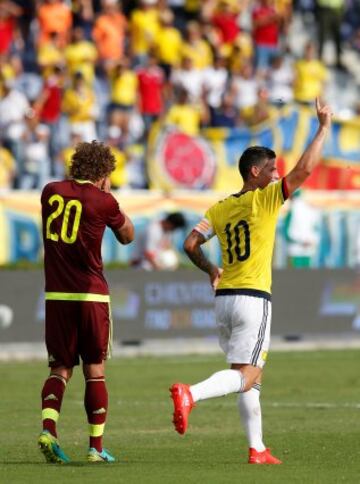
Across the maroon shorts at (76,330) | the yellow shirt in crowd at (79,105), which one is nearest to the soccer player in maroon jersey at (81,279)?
the maroon shorts at (76,330)

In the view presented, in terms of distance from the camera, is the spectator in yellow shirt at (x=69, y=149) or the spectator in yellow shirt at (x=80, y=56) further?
the spectator in yellow shirt at (x=80, y=56)

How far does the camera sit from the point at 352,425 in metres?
14.0

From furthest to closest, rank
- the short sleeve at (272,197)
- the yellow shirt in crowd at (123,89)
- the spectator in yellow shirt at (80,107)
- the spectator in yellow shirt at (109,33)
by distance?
the spectator in yellow shirt at (109,33) < the yellow shirt in crowd at (123,89) < the spectator in yellow shirt at (80,107) < the short sleeve at (272,197)

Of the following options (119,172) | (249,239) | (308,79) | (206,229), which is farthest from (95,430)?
(308,79)

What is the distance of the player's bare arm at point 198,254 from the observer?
11.1 metres

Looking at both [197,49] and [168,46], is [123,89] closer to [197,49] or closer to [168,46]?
[168,46]

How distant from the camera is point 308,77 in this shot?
30750mm

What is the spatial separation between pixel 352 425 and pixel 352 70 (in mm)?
20300

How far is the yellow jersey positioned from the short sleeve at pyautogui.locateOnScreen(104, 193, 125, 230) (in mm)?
746

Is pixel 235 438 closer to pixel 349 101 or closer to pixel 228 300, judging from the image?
pixel 228 300

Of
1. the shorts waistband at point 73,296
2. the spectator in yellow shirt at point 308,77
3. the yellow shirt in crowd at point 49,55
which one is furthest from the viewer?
the spectator in yellow shirt at point 308,77

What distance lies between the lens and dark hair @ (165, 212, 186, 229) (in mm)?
26170

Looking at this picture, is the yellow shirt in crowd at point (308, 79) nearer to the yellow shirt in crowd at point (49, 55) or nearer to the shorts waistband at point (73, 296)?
the yellow shirt in crowd at point (49, 55)

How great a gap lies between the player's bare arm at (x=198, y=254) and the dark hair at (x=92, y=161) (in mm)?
778
